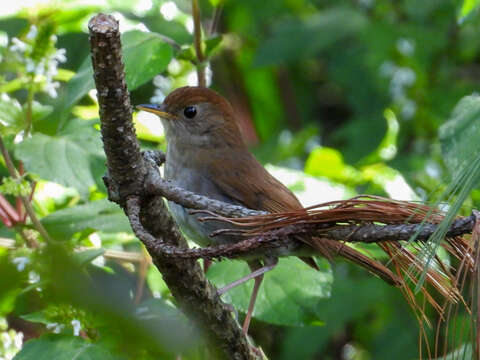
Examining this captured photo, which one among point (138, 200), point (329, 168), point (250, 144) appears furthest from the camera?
point (250, 144)

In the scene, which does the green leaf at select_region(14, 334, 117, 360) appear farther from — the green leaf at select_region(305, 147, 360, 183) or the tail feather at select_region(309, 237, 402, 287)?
the green leaf at select_region(305, 147, 360, 183)

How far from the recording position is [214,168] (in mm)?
3047

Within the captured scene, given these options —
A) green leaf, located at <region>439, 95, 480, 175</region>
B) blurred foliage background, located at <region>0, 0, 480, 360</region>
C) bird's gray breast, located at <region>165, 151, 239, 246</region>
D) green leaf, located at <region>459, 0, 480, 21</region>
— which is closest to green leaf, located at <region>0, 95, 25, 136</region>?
blurred foliage background, located at <region>0, 0, 480, 360</region>

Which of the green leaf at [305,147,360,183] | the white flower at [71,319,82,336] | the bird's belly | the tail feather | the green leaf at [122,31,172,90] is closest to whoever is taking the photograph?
the tail feather

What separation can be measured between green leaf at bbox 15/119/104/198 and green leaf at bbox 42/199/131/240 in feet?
0.31

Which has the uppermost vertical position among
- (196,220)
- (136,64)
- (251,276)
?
(136,64)

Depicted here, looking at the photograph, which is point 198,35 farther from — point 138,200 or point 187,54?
point 138,200

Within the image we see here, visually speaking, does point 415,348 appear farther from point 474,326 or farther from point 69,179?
point 474,326

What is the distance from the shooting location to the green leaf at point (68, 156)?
2574mm


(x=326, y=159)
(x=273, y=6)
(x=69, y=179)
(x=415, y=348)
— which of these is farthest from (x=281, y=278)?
(x=273, y=6)

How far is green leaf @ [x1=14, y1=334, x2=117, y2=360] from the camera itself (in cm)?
206

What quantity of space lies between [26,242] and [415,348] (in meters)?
2.70

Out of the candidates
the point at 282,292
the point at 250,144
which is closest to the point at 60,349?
the point at 282,292

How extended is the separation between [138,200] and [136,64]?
902 millimetres
